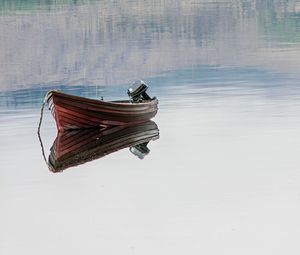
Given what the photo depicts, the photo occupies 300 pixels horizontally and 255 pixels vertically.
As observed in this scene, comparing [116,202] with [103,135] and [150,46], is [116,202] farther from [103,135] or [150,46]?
[150,46]

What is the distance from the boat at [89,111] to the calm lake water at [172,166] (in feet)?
2.78

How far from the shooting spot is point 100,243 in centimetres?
2328

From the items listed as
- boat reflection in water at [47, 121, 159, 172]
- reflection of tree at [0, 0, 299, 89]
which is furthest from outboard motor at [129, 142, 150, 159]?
reflection of tree at [0, 0, 299, 89]

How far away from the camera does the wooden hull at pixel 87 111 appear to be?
125 feet

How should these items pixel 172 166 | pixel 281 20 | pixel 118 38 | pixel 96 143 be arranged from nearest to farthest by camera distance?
pixel 172 166
pixel 96 143
pixel 118 38
pixel 281 20

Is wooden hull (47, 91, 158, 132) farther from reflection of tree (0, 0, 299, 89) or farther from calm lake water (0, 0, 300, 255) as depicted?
reflection of tree (0, 0, 299, 89)

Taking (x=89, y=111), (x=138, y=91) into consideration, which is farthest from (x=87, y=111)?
(x=138, y=91)

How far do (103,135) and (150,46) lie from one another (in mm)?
53071

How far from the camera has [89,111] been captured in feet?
126

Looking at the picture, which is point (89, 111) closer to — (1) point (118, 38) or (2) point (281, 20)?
(1) point (118, 38)

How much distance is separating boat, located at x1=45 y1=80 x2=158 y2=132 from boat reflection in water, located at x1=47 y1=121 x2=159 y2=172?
0.74 ft

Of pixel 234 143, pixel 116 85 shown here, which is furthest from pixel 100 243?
pixel 116 85

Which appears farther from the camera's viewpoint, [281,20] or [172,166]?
[281,20]

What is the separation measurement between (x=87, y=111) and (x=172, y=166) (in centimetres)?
745
